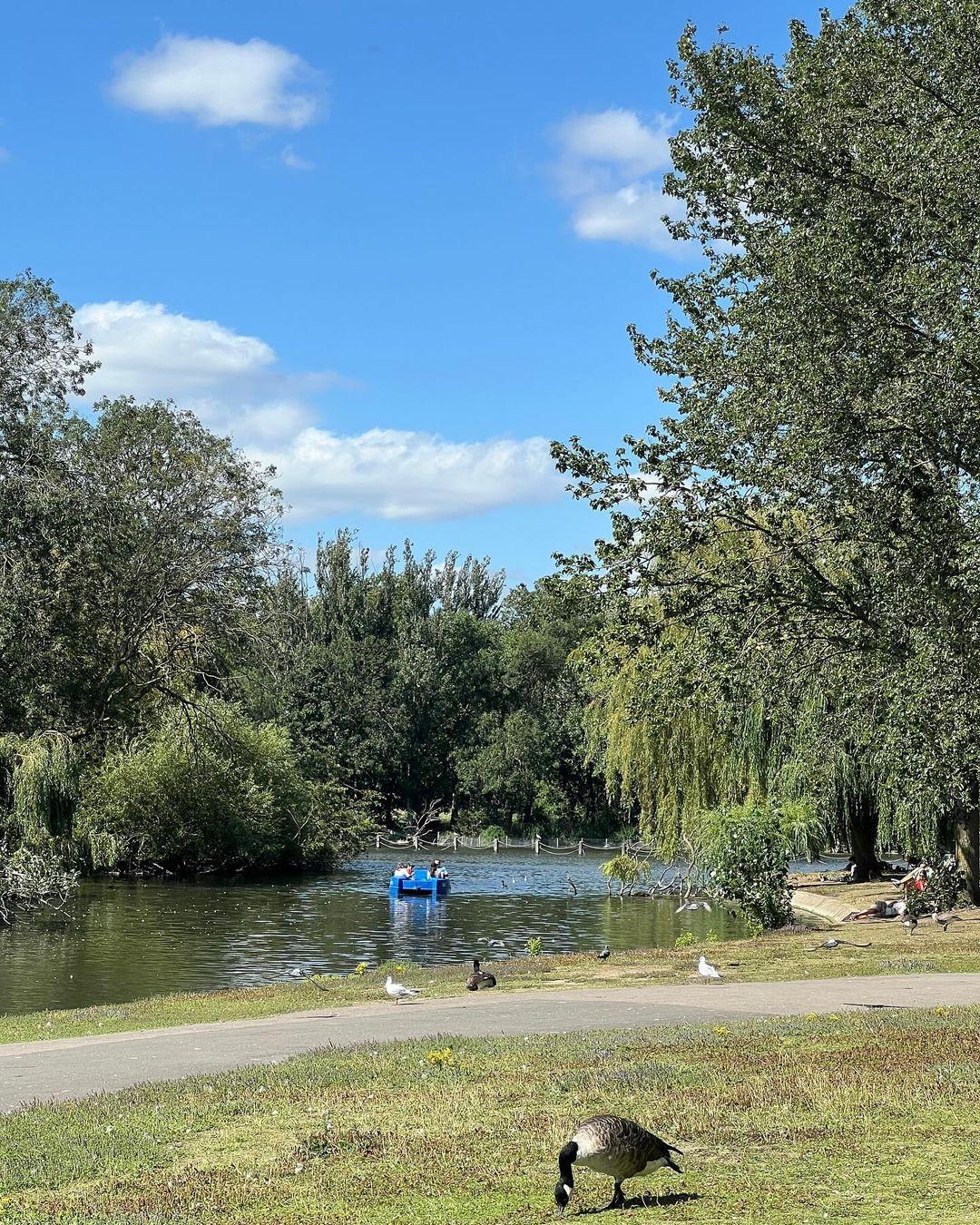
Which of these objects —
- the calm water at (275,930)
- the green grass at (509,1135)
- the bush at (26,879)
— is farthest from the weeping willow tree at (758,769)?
the bush at (26,879)

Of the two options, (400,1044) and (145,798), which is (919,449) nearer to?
(400,1044)

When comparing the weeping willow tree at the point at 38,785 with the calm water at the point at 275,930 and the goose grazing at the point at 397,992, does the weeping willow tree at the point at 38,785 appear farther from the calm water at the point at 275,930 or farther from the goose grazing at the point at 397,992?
the goose grazing at the point at 397,992

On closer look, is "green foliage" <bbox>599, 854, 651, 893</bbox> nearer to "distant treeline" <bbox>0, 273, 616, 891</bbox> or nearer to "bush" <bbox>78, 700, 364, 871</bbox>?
"distant treeline" <bbox>0, 273, 616, 891</bbox>

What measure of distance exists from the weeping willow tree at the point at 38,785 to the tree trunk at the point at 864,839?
23.5 m

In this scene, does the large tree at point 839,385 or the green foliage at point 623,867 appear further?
the green foliage at point 623,867

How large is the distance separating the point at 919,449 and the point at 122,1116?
11.2 meters

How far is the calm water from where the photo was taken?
87.8 feet

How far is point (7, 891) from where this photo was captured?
35.0 m

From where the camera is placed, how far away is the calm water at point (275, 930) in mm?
26766

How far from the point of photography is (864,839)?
40.8 m

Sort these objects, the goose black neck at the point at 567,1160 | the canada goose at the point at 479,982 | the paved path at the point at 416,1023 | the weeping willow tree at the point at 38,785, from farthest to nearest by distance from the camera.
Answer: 1. the weeping willow tree at the point at 38,785
2. the canada goose at the point at 479,982
3. the paved path at the point at 416,1023
4. the goose black neck at the point at 567,1160

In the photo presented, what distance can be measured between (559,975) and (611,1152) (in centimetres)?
1517

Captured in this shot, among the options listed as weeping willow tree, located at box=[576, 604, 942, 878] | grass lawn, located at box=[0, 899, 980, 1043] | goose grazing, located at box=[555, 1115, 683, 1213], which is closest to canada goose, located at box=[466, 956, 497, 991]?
grass lawn, located at box=[0, 899, 980, 1043]

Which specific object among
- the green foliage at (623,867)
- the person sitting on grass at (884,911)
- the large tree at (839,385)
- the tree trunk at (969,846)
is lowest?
the green foliage at (623,867)
